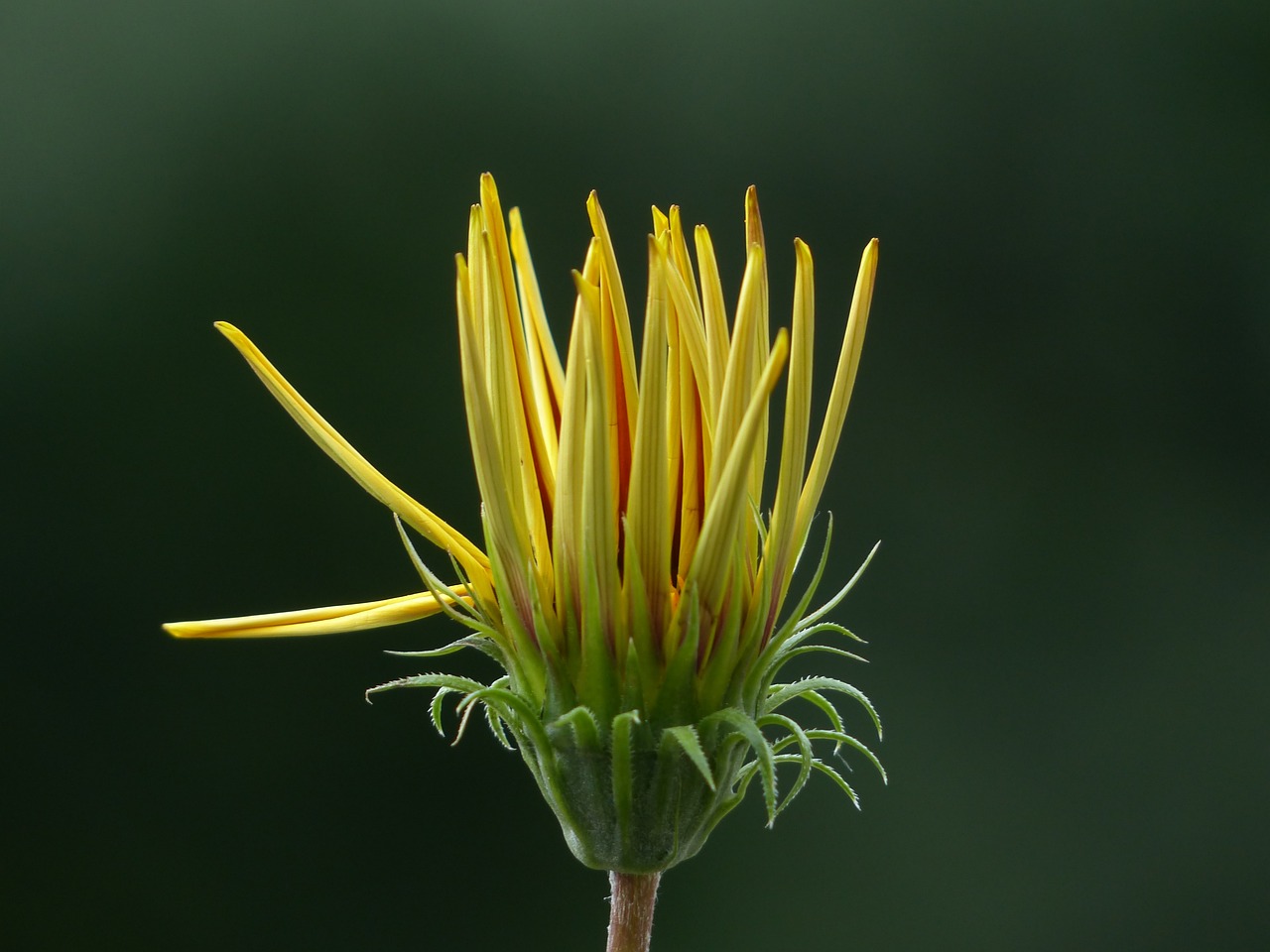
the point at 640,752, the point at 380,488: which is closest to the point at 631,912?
the point at 640,752

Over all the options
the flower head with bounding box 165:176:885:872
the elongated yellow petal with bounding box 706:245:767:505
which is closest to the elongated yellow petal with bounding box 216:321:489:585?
the flower head with bounding box 165:176:885:872

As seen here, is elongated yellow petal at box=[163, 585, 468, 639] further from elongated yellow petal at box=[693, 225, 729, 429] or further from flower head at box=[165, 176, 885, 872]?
elongated yellow petal at box=[693, 225, 729, 429]

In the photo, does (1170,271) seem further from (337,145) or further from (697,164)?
(337,145)

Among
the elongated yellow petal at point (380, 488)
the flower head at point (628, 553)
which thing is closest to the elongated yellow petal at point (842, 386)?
the flower head at point (628, 553)

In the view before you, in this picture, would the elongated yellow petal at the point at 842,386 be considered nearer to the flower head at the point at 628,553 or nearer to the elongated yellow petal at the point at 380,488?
the flower head at the point at 628,553

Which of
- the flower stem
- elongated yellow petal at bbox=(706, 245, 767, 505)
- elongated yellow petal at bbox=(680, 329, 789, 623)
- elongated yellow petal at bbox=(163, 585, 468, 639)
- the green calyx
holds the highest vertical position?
elongated yellow petal at bbox=(706, 245, 767, 505)

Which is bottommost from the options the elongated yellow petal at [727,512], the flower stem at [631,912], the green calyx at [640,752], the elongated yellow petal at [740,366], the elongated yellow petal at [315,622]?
the flower stem at [631,912]

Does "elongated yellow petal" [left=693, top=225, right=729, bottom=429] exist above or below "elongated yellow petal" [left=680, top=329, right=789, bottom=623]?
above
